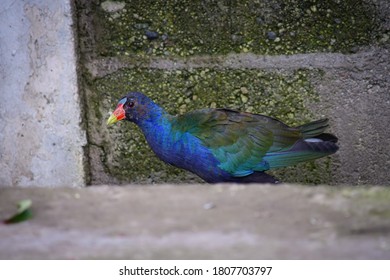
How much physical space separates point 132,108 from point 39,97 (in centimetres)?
42

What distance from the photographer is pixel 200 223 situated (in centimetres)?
204

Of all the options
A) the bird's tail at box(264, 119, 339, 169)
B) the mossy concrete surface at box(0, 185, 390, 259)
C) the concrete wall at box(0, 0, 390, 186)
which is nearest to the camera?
the mossy concrete surface at box(0, 185, 390, 259)

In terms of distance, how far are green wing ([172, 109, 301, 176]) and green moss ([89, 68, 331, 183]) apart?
20cm

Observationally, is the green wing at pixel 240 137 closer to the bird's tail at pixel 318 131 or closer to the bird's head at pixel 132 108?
the bird's tail at pixel 318 131

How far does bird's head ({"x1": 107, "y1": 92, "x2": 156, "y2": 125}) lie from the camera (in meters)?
3.73

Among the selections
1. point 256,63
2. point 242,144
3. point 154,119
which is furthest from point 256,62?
point 154,119

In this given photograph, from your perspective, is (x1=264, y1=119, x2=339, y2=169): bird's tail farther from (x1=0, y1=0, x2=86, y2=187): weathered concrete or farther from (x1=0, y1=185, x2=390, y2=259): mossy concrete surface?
(x1=0, y1=185, x2=390, y2=259): mossy concrete surface

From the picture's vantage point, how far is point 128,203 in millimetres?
2191

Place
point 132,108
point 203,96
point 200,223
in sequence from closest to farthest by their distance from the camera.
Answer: point 200,223
point 132,108
point 203,96

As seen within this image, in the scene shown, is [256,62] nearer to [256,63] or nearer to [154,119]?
[256,63]

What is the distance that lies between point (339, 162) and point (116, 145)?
1.05 m

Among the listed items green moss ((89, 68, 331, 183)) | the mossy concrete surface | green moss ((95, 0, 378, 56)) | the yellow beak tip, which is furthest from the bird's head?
the mossy concrete surface

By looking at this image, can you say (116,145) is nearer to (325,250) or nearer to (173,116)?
(173,116)

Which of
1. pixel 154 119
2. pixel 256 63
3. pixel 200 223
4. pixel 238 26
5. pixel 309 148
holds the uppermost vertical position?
pixel 238 26
